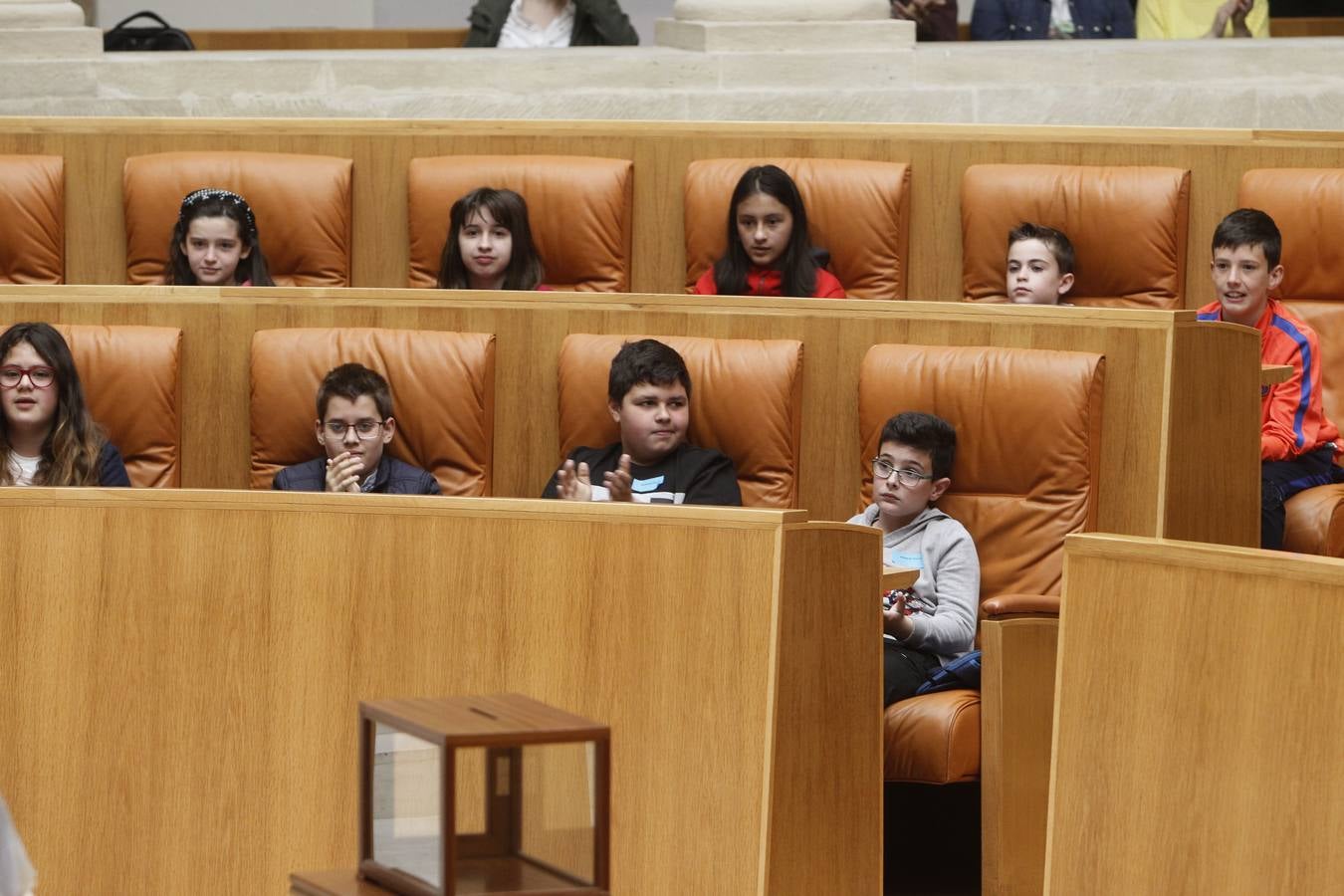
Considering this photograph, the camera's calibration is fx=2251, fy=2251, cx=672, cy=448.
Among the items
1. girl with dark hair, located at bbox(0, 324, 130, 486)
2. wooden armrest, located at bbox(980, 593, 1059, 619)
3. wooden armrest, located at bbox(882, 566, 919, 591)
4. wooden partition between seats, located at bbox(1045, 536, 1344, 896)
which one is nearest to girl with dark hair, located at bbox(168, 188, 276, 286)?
girl with dark hair, located at bbox(0, 324, 130, 486)

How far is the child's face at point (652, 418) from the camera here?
332cm

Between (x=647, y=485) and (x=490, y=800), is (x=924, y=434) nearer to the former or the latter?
(x=647, y=485)

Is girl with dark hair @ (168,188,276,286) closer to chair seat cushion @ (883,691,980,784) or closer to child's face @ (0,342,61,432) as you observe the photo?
child's face @ (0,342,61,432)

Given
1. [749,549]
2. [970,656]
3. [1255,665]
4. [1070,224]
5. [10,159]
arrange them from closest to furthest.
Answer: [1255,665] → [749,549] → [970,656] → [1070,224] → [10,159]

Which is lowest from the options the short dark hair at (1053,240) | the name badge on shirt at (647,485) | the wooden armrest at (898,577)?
the wooden armrest at (898,577)

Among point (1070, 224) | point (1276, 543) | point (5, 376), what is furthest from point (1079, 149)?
point (5, 376)

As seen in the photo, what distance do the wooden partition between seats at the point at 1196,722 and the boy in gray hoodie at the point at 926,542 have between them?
0.56 meters

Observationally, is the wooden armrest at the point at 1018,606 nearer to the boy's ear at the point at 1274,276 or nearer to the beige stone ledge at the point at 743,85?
the boy's ear at the point at 1274,276

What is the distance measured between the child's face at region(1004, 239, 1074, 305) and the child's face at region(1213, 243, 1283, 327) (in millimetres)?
277

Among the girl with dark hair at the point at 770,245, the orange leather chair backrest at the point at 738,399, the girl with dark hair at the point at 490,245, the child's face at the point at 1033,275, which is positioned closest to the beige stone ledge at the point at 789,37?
the girl with dark hair at the point at 770,245

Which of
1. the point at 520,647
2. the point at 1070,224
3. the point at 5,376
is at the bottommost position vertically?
the point at 520,647

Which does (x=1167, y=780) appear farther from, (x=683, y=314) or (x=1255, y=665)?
(x=683, y=314)

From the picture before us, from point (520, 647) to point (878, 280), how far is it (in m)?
1.53

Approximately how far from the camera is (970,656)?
3.14 metres
